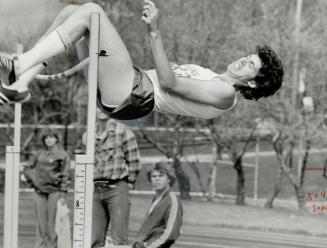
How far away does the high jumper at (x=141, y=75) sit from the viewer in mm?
3568

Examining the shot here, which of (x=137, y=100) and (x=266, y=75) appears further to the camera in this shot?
(x=266, y=75)

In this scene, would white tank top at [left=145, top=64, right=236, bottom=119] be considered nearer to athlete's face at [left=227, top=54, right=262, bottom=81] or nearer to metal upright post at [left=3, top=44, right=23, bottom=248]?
athlete's face at [left=227, top=54, right=262, bottom=81]

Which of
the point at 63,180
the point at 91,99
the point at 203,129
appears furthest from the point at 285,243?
the point at 91,99

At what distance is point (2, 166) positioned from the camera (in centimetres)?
1427

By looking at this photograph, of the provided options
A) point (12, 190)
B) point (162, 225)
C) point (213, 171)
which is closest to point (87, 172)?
point (12, 190)

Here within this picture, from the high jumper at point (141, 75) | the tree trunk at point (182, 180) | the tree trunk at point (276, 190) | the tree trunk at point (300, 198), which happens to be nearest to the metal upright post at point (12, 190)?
the high jumper at point (141, 75)

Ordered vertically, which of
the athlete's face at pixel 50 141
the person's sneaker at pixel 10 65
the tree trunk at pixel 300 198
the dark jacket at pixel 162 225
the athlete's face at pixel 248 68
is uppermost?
the athlete's face at pixel 248 68

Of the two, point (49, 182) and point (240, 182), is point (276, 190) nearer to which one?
point (240, 182)

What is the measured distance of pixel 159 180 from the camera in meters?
5.72

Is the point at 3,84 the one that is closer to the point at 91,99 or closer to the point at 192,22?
the point at 91,99

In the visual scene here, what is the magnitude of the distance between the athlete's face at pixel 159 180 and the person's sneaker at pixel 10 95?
7.20 ft

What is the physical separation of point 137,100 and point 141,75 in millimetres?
121

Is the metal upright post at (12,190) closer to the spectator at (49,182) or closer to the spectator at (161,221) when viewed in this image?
the spectator at (161,221)

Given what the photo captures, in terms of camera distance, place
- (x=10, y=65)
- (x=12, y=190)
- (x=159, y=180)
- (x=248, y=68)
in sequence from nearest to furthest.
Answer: (x=10, y=65) < (x=248, y=68) < (x=12, y=190) < (x=159, y=180)
